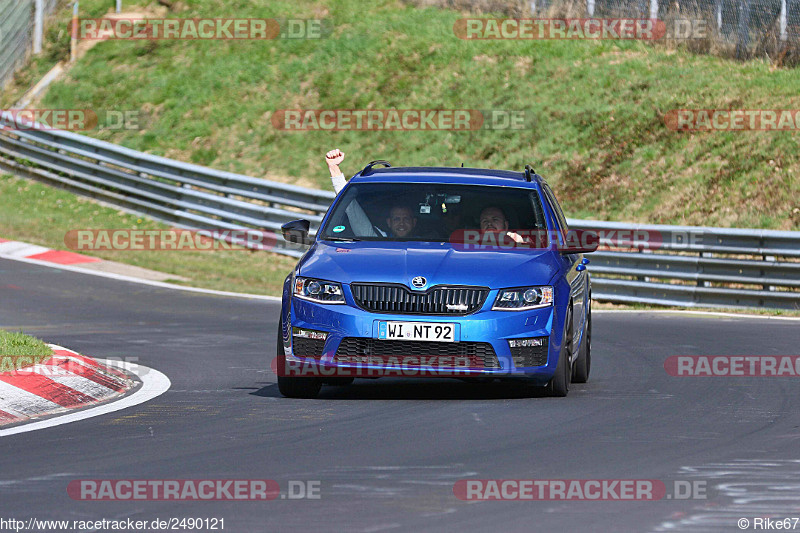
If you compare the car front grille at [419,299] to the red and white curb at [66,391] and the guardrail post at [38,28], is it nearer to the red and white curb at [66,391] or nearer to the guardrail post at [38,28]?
the red and white curb at [66,391]

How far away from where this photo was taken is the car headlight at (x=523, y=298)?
9641mm

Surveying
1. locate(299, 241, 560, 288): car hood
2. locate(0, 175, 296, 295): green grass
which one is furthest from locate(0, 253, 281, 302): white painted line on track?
locate(299, 241, 560, 288): car hood

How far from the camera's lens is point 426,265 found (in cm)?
975

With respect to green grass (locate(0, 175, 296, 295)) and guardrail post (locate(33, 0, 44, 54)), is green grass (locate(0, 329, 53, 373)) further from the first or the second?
guardrail post (locate(33, 0, 44, 54))

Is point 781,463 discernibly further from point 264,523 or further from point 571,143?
point 571,143

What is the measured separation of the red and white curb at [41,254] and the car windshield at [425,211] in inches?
460

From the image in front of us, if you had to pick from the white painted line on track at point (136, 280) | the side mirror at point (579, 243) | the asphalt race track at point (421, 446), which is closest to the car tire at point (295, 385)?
the asphalt race track at point (421, 446)

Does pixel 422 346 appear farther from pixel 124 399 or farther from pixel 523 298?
pixel 124 399

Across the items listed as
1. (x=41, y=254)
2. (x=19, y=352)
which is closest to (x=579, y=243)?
(x=19, y=352)

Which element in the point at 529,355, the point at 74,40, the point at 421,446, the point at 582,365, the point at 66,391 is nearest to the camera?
the point at 421,446

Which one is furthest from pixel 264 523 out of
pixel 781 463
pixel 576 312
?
pixel 576 312

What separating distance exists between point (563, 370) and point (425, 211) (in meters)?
1.62

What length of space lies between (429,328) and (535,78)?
65.9ft

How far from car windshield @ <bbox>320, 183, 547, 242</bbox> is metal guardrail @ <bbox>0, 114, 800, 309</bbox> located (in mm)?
8940
